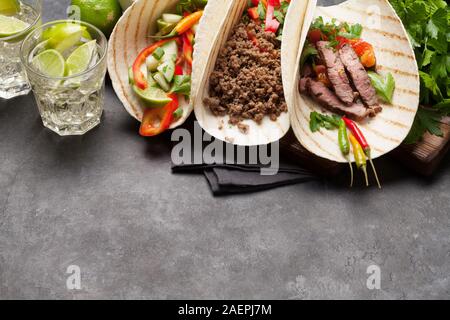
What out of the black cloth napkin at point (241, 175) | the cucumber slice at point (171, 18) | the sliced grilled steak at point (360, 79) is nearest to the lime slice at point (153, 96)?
the black cloth napkin at point (241, 175)

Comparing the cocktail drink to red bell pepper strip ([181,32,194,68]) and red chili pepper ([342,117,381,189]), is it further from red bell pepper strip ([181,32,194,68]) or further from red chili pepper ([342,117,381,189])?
red chili pepper ([342,117,381,189])

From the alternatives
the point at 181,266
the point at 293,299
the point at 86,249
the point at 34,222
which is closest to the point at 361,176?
the point at 293,299

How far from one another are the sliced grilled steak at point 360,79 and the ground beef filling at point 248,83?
43 cm

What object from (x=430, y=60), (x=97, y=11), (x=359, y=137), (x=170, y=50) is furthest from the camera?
(x=97, y=11)

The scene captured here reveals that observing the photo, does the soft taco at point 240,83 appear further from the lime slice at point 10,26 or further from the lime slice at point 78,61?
the lime slice at point 10,26

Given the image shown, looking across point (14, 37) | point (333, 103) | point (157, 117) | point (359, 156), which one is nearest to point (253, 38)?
point (333, 103)

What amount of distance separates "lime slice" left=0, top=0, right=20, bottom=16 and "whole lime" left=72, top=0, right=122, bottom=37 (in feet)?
1.17

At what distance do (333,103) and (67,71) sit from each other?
1.59 meters

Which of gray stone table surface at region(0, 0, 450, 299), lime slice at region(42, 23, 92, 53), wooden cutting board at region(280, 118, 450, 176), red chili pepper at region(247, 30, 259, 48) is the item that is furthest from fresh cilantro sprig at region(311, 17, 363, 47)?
lime slice at region(42, 23, 92, 53)

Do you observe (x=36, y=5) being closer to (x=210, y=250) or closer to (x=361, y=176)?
(x=210, y=250)

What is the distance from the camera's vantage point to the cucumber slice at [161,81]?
381 centimetres

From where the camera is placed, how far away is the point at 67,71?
3.66 meters

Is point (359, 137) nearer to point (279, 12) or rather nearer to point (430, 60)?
point (430, 60)

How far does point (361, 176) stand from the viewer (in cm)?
379
